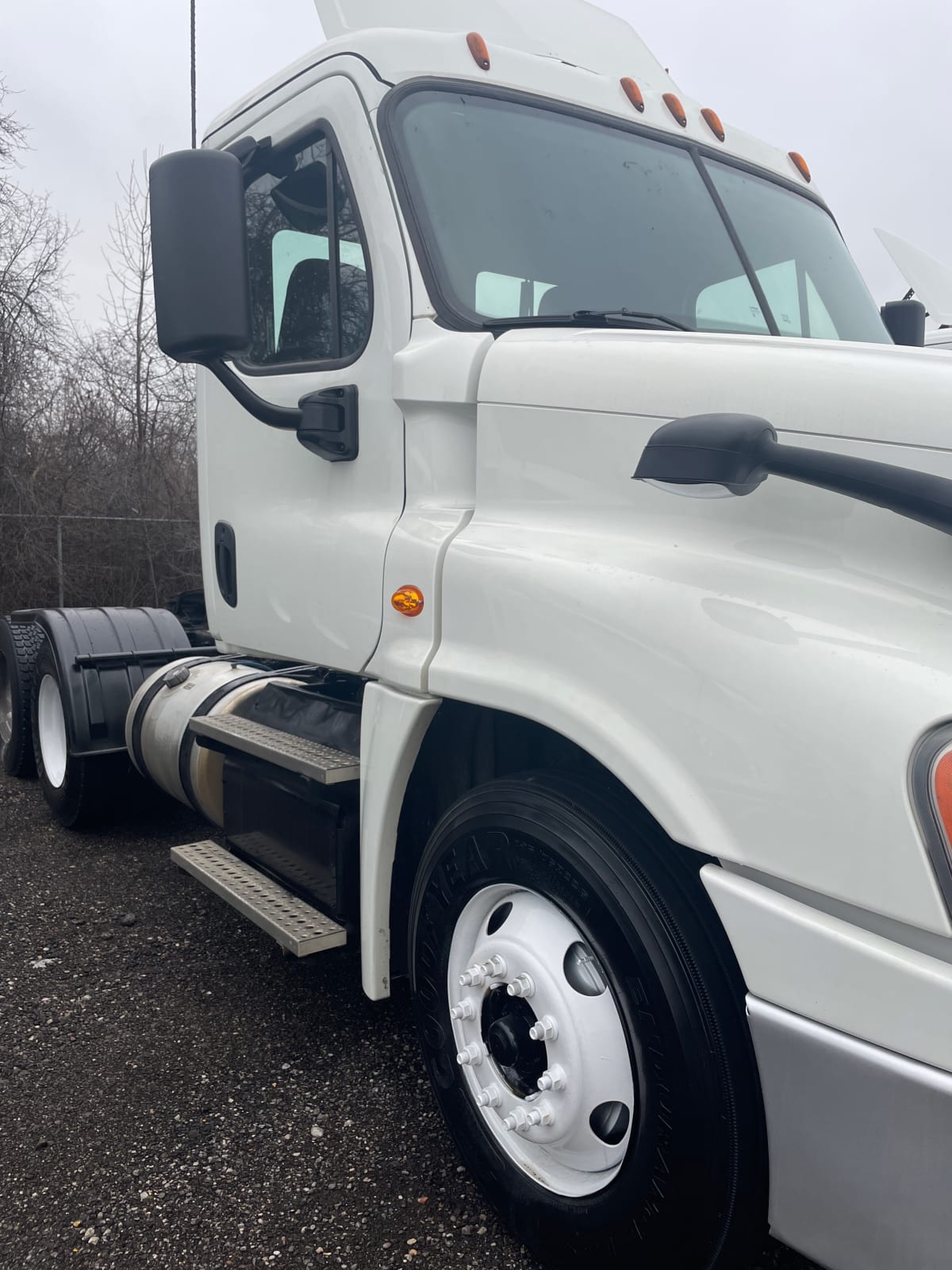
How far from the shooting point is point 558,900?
1.94 meters

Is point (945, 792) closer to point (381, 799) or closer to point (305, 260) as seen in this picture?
point (381, 799)

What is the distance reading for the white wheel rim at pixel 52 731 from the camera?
16.7 ft

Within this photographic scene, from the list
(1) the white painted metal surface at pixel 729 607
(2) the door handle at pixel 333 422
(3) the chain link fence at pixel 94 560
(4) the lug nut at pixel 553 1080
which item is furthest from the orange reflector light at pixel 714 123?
(3) the chain link fence at pixel 94 560

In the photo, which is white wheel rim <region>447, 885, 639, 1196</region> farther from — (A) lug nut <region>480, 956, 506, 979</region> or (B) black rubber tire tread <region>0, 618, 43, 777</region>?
(B) black rubber tire tread <region>0, 618, 43, 777</region>

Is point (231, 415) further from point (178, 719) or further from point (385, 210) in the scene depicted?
point (178, 719)

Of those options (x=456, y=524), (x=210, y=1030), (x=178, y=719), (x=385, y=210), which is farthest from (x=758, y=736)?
(x=178, y=719)

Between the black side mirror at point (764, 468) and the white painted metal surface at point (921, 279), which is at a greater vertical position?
the white painted metal surface at point (921, 279)

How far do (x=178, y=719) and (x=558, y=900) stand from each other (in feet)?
8.37

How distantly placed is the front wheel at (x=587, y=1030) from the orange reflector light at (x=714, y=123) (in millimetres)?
2138

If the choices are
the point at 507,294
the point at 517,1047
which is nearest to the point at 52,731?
the point at 507,294

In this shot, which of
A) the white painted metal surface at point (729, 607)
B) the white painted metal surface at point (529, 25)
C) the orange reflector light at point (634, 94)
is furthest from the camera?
the orange reflector light at point (634, 94)

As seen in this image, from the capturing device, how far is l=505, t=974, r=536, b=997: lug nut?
198 cm

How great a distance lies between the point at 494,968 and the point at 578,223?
182 centimetres

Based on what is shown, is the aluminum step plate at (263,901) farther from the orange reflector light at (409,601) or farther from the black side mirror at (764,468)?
the black side mirror at (764,468)
